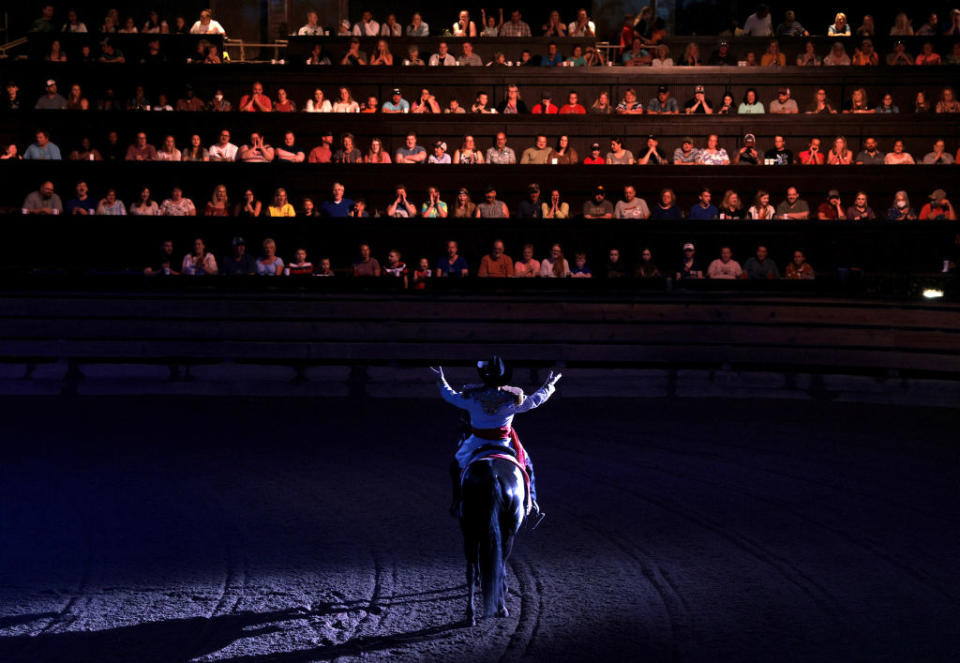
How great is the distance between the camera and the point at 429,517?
8.07 m

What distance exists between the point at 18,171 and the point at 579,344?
10765mm

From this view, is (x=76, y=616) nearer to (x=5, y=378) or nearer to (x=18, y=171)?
(x=5, y=378)

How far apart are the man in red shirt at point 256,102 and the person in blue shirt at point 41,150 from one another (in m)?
3.52

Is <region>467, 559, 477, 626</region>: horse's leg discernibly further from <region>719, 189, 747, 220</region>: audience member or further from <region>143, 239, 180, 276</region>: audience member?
<region>719, 189, 747, 220</region>: audience member

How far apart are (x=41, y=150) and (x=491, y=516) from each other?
15.7 metres

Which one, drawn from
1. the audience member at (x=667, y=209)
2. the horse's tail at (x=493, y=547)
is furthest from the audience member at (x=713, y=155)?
the horse's tail at (x=493, y=547)

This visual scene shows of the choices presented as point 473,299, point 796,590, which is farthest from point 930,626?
point 473,299

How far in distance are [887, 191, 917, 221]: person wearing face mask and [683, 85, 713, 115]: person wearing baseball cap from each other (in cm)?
404

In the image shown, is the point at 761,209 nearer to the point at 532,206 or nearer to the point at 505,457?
the point at 532,206

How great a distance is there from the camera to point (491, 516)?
5.66m

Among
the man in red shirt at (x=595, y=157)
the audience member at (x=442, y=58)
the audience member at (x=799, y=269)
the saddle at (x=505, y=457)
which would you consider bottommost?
the saddle at (x=505, y=457)

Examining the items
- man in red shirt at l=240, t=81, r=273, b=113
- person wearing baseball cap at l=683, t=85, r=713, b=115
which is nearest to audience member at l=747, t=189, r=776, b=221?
person wearing baseball cap at l=683, t=85, r=713, b=115

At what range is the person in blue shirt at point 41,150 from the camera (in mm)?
18359

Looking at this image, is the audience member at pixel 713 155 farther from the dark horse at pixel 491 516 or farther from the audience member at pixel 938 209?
the dark horse at pixel 491 516
